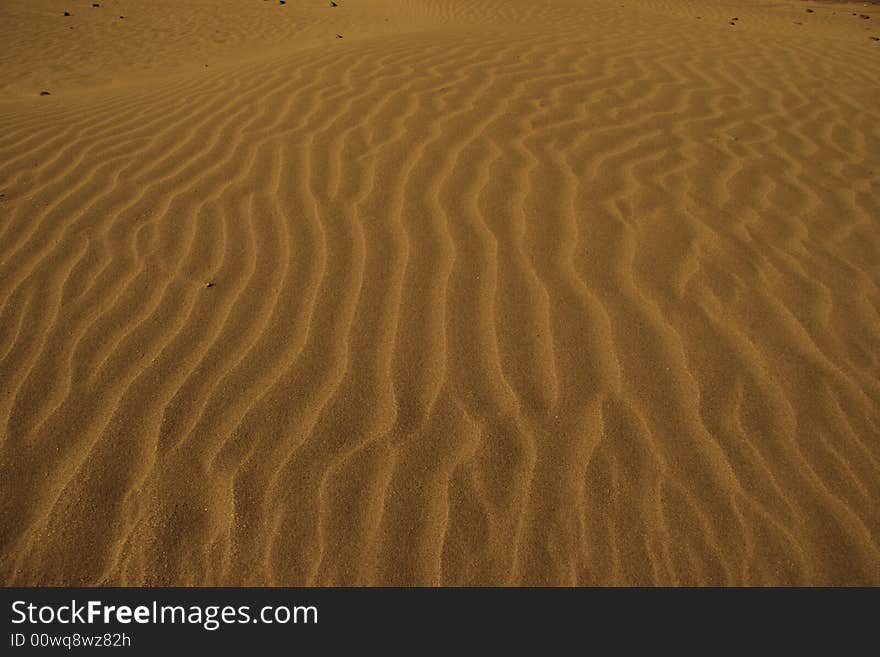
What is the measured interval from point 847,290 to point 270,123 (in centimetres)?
361

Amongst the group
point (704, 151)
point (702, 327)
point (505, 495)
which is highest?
point (704, 151)

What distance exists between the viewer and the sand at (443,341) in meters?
1.66

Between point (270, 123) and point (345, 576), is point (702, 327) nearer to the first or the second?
point (345, 576)

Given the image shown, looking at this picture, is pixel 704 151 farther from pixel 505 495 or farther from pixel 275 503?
pixel 275 503

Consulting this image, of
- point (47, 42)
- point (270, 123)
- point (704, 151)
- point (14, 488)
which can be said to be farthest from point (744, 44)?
point (47, 42)

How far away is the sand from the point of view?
65.4 inches

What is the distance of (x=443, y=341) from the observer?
2211 millimetres

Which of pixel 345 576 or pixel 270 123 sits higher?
pixel 270 123

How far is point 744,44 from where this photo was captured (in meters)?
6.15

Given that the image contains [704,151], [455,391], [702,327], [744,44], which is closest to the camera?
[455,391]
